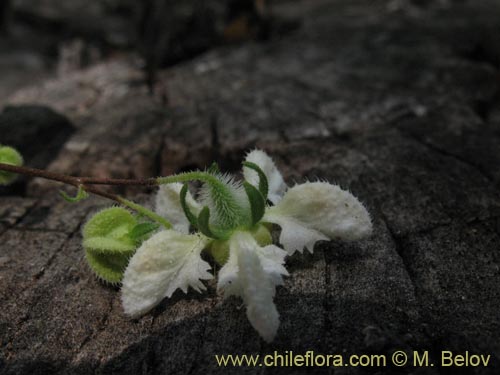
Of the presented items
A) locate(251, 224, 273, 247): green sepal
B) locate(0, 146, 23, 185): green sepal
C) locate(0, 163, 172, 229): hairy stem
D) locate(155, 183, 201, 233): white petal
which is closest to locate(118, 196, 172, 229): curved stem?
locate(0, 163, 172, 229): hairy stem

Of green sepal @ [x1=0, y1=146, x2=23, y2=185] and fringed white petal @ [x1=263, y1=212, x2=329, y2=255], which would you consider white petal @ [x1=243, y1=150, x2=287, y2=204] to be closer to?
fringed white petal @ [x1=263, y1=212, x2=329, y2=255]

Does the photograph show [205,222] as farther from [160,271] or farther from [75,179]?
[75,179]

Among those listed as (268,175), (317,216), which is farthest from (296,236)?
(268,175)

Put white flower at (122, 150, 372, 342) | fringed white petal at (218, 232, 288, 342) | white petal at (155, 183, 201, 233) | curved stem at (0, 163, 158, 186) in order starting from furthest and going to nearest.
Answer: white petal at (155, 183, 201, 233) < curved stem at (0, 163, 158, 186) < white flower at (122, 150, 372, 342) < fringed white petal at (218, 232, 288, 342)

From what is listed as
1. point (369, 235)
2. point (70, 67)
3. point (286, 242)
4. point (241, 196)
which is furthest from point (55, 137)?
point (70, 67)

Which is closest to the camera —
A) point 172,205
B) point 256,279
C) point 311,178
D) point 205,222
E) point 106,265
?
point 256,279

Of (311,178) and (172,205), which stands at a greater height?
(172,205)

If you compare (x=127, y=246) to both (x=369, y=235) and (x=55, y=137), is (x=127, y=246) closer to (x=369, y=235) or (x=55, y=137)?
(x=369, y=235)

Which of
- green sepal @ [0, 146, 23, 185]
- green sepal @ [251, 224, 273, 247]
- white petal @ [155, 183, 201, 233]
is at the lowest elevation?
green sepal @ [251, 224, 273, 247]
